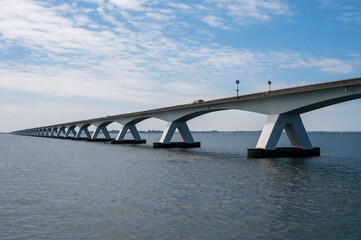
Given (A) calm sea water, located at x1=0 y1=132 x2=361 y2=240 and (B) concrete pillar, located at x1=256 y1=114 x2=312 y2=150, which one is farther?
(B) concrete pillar, located at x1=256 y1=114 x2=312 y2=150

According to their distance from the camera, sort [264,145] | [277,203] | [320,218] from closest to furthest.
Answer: [320,218]
[277,203]
[264,145]

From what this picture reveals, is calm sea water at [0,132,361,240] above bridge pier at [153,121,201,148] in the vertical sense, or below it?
below

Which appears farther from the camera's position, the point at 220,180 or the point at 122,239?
the point at 220,180

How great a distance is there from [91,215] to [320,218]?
990 centimetres

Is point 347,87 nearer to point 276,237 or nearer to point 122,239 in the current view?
point 276,237

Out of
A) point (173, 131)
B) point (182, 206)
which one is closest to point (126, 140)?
point (173, 131)

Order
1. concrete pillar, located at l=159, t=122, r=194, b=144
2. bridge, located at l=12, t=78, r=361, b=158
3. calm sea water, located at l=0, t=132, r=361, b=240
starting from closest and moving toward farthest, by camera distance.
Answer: calm sea water, located at l=0, t=132, r=361, b=240
bridge, located at l=12, t=78, r=361, b=158
concrete pillar, located at l=159, t=122, r=194, b=144

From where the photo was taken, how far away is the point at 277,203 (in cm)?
1745

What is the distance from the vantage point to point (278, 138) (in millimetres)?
43344

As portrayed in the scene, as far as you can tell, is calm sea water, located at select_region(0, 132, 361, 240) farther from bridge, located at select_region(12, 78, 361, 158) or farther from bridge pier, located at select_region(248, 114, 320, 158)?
bridge pier, located at select_region(248, 114, 320, 158)

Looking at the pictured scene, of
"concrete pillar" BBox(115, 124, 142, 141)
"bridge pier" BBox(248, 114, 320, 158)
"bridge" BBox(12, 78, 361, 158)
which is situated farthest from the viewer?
"concrete pillar" BBox(115, 124, 142, 141)

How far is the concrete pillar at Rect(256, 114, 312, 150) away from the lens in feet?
140

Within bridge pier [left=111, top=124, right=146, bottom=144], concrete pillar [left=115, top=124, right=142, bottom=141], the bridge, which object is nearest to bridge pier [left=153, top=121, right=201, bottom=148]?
the bridge

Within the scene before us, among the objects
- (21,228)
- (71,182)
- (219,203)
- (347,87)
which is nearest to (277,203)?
(219,203)
